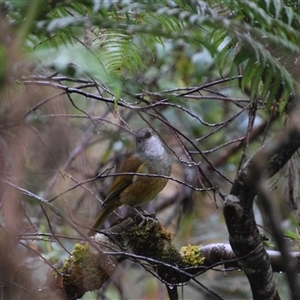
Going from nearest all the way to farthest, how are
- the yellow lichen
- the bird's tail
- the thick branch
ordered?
the thick branch, the yellow lichen, the bird's tail

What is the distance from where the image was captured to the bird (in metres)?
3.77

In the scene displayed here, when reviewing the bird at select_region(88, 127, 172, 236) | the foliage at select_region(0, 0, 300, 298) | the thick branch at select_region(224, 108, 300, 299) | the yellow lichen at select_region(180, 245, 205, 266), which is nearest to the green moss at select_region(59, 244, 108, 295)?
the foliage at select_region(0, 0, 300, 298)

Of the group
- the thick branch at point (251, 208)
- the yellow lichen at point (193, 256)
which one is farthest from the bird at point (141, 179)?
the thick branch at point (251, 208)

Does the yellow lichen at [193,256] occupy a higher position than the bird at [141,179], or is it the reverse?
the bird at [141,179]

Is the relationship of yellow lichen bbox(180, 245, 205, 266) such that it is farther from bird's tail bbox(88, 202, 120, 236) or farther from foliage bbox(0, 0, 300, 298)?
bird's tail bbox(88, 202, 120, 236)

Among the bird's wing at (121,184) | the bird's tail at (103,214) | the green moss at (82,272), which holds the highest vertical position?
the bird's wing at (121,184)

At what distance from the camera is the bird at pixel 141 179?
3766mm

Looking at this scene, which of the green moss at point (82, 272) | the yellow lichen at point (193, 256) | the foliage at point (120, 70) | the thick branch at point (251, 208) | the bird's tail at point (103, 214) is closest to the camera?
the foliage at point (120, 70)

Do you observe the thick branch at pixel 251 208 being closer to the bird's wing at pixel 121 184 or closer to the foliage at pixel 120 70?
the foliage at pixel 120 70

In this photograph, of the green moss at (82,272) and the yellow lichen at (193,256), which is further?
the yellow lichen at (193,256)

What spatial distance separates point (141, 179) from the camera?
3.77 metres

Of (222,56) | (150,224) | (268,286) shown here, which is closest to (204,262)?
(150,224)

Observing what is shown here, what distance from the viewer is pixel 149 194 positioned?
12.4 feet

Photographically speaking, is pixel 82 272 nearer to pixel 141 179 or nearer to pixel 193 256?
pixel 193 256
